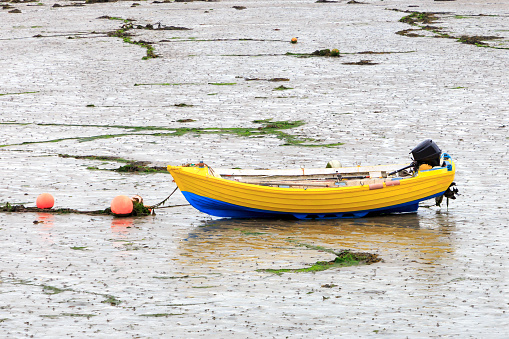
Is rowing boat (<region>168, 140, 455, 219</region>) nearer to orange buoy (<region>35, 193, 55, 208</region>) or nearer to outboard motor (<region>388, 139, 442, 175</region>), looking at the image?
outboard motor (<region>388, 139, 442, 175</region>)

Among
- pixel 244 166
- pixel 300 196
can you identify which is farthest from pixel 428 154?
pixel 244 166

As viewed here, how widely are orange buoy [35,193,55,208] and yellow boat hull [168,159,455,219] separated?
304 centimetres

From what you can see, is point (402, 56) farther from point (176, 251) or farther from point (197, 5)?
point (197, 5)

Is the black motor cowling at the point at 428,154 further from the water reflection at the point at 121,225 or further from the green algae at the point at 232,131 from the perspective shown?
the water reflection at the point at 121,225

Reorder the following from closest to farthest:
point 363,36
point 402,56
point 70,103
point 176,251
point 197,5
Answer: point 176,251
point 70,103
point 402,56
point 363,36
point 197,5

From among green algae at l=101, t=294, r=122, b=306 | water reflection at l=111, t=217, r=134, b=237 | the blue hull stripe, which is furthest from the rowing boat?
green algae at l=101, t=294, r=122, b=306

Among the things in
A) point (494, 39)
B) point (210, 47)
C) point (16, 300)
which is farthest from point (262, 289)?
point (494, 39)

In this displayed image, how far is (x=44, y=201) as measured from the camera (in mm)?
17750

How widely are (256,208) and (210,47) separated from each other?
101 ft

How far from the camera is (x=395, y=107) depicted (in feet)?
97.7

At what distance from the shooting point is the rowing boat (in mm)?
16859

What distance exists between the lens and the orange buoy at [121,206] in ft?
56.6

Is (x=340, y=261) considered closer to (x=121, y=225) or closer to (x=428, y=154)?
(x=428, y=154)

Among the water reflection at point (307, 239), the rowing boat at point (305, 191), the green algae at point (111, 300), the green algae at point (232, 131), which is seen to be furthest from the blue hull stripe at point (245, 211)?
the green algae at point (232, 131)
